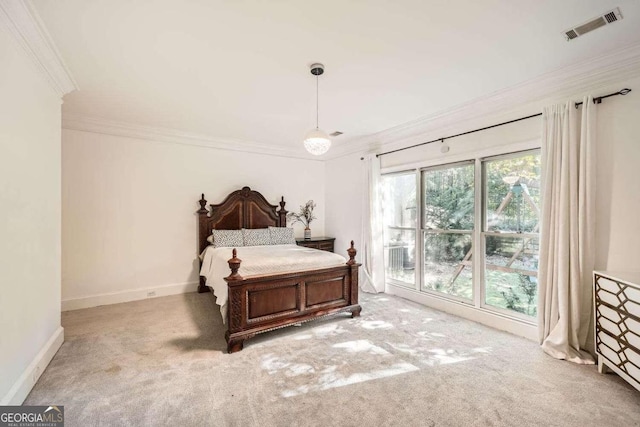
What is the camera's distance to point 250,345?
281 centimetres

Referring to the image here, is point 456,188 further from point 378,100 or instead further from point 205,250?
point 205,250

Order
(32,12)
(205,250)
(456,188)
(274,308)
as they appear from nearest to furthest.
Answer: (32,12), (274,308), (456,188), (205,250)

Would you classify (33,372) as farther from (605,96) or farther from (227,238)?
(605,96)

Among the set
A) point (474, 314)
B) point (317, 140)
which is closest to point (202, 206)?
point (317, 140)

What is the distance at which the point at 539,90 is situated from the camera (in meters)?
2.80

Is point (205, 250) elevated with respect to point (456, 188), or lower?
lower

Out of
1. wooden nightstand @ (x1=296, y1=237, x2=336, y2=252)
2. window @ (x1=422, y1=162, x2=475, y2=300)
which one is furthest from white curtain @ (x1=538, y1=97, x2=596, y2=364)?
wooden nightstand @ (x1=296, y1=237, x2=336, y2=252)

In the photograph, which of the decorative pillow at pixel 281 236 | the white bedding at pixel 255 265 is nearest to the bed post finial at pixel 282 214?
the decorative pillow at pixel 281 236

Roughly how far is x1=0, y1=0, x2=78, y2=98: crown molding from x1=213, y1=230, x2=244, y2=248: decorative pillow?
2.53 m

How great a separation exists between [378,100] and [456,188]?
1648 millimetres

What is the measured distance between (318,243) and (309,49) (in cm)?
362

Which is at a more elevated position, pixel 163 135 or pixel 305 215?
pixel 163 135

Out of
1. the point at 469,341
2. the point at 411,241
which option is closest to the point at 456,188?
the point at 411,241

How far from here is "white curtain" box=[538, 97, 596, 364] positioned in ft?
8.10
